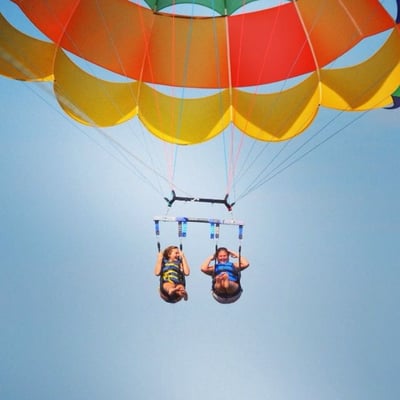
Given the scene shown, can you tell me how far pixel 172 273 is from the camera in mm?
7973

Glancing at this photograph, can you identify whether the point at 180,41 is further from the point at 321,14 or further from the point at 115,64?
the point at 321,14

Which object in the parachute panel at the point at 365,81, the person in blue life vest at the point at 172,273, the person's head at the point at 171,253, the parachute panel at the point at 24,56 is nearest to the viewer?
the person in blue life vest at the point at 172,273

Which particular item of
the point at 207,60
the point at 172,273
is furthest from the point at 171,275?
the point at 207,60

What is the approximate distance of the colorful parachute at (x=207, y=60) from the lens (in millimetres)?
8844

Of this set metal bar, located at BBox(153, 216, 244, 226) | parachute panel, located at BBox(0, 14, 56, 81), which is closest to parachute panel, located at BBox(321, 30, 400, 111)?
metal bar, located at BBox(153, 216, 244, 226)

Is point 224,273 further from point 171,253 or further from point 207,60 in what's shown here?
point 207,60

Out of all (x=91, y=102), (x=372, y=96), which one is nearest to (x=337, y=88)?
(x=372, y=96)

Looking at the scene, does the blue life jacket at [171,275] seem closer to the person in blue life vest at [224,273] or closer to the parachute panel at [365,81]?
the person in blue life vest at [224,273]

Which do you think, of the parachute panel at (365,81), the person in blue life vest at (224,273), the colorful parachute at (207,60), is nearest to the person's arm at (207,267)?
the person in blue life vest at (224,273)

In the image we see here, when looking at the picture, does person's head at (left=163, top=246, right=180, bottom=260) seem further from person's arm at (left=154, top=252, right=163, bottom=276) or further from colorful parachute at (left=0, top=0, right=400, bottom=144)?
colorful parachute at (left=0, top=0, right=400, bottom=144)

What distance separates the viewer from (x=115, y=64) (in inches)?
367

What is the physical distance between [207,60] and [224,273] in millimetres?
3317

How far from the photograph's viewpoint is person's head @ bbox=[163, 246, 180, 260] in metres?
8.23

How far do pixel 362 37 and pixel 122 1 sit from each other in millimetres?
3329
